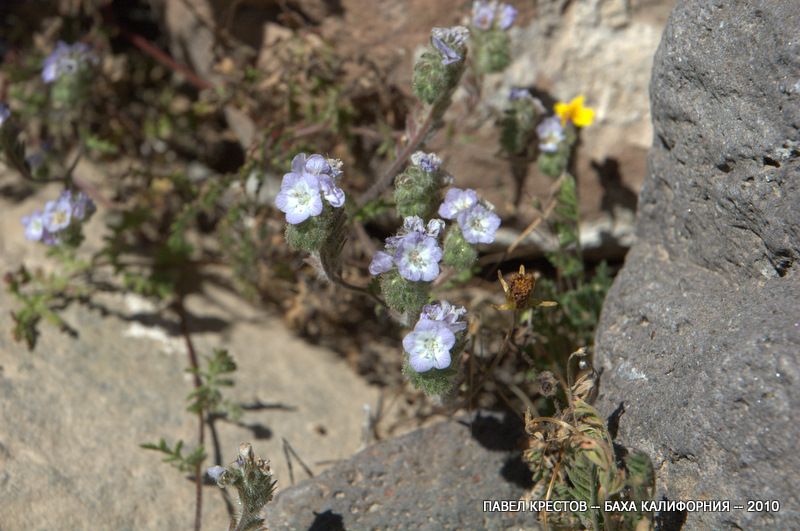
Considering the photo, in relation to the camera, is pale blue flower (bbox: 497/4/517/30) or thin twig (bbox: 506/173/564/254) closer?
thin twig (bbox: 506/173/564/254)

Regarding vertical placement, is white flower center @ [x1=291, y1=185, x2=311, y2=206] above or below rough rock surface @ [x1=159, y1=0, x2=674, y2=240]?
above

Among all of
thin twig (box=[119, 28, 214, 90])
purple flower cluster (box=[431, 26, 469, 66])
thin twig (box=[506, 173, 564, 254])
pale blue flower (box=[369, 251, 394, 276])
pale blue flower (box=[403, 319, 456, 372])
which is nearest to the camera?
pale blue flower (box=[403, 319, 456, 372])

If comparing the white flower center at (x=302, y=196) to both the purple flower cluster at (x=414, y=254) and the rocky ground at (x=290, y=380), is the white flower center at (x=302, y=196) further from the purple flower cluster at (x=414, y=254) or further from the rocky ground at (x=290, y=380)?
the rocky ground at (x=290, y=380)

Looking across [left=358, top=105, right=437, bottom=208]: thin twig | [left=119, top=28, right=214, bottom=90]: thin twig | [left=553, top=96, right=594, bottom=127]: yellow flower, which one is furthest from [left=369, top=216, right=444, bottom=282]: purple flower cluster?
[left=119, top=28, right=214, bottom=90]: thin twig

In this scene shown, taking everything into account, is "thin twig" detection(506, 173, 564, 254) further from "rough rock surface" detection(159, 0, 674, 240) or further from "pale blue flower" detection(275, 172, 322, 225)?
"pale blue flower" detection(275, 172, 322, 225)

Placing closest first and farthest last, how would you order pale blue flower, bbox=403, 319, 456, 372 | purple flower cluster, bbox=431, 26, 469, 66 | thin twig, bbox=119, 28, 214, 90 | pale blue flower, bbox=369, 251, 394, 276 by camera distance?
1. pale blue flower, bbox=403, 319, 456, 372
2. pale blue flower, bbox=369, 251, 394, 276
3. purple flower cluster, bbox=431, 26, 469, 66
4. thin twig, bbox=119, 28, 214, 90

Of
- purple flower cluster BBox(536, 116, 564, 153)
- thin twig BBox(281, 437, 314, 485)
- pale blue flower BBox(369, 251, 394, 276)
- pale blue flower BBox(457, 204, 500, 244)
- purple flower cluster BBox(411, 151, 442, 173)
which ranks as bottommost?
thin twig BBox(281, 437, 314, 485)

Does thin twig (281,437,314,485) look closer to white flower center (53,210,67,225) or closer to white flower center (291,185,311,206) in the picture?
white flower center (291,185,311,206)

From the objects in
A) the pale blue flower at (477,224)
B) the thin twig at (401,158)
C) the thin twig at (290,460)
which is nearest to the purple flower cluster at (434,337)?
the pale blue flower at (477,224)
